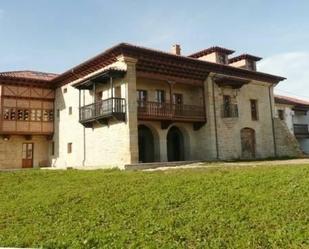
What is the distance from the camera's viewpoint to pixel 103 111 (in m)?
20.9

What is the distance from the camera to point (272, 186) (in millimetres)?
9500

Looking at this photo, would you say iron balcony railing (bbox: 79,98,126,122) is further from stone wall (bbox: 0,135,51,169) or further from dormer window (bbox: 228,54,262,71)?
dormer window (bbox: 228,54,262,71)

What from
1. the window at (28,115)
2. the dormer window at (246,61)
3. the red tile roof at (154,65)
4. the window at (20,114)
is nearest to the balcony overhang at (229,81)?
the red tile roof at (154,65)

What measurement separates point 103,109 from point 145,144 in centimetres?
440

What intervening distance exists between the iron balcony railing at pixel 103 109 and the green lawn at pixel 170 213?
8004 millimetres

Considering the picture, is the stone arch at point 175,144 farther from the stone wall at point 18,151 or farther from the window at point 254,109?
the stone wall at point 18,151

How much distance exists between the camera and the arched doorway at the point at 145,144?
23594 mm

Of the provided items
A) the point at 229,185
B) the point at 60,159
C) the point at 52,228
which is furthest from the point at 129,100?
the point at 52,228

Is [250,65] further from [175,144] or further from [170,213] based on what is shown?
[170,213]

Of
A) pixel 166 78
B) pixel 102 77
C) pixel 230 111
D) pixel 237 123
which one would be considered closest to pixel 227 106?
Answer: pixel 230 111

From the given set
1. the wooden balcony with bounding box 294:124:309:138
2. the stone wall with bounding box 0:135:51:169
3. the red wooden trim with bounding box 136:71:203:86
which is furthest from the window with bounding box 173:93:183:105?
the wooden balcony with bounding box 294:124:309:138

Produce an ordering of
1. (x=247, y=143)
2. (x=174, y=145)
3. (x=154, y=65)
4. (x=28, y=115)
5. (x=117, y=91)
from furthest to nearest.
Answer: (x=247, y=143), (x=28, y=115), (x=174, y=145), (x=117, y=91), (x=154, y=65)

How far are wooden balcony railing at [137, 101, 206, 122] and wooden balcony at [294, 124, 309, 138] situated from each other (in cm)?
1995

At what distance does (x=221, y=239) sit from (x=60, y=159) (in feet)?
69.7
